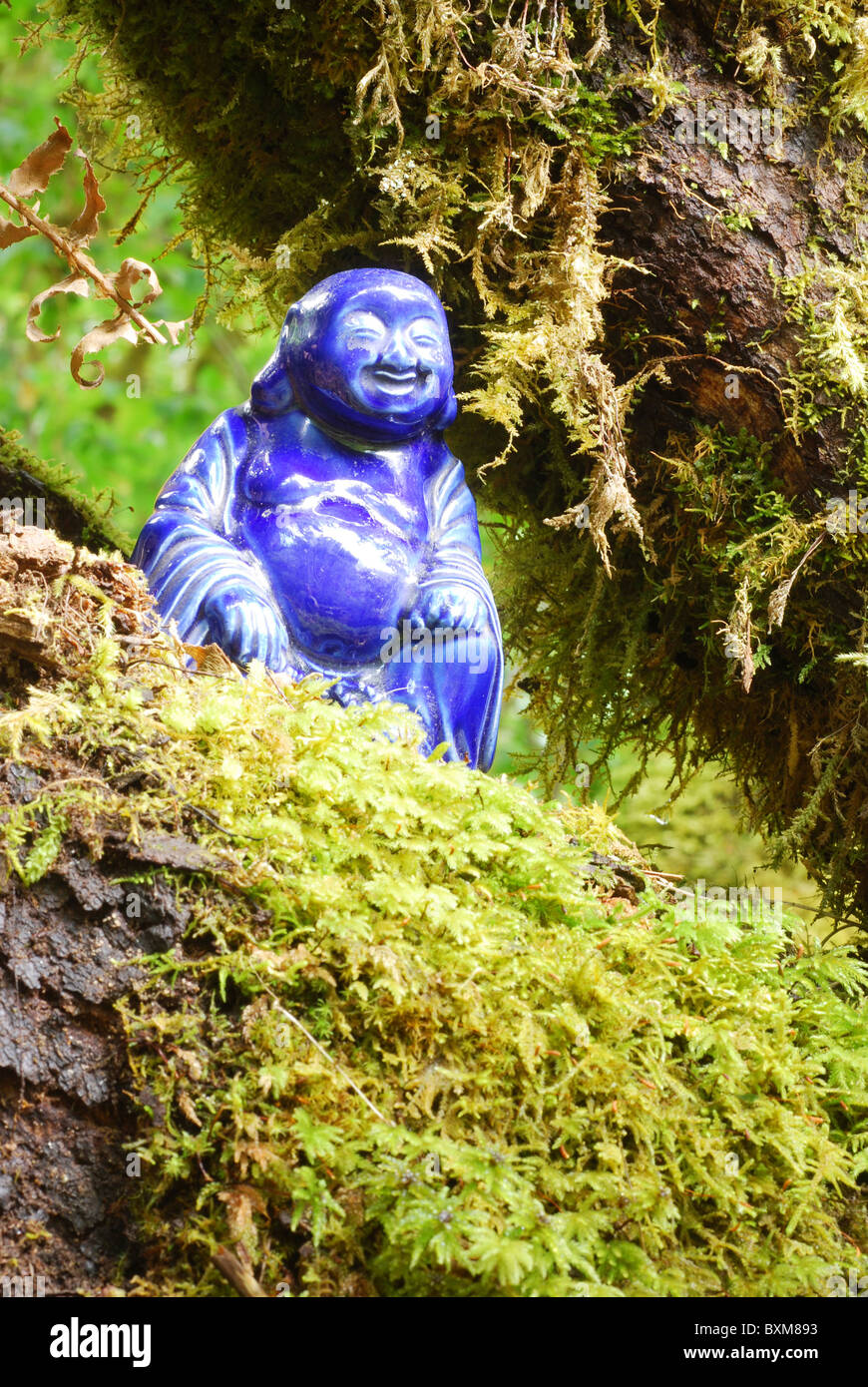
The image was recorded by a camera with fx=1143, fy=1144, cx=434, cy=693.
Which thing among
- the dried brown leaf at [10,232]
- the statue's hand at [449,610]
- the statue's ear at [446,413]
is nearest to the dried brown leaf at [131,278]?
the dried brown leaf at [10,232]

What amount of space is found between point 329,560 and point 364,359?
498 millimetres

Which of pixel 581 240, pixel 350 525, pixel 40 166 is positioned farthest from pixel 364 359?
pixel 40 166

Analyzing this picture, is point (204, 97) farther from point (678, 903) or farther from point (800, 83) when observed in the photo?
point (678, 903)

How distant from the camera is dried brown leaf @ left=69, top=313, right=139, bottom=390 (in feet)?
8.69

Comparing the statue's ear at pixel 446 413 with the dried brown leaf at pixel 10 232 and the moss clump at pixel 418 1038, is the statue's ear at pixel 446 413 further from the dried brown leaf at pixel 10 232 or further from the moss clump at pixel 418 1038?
the moss clump at pixel 418 1038

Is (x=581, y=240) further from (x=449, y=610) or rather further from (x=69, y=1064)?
(x=69, y=1064)

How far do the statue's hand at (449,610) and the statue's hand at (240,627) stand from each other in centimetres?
38

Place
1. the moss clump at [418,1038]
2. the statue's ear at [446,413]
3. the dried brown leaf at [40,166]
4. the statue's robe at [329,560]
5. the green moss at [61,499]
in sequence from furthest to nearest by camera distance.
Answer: the green moss at [61,499]
the statue's ear at [446,413]
the statue's robe at [329,560]
the dried brown leaf at [40,166]
the moss clump at [418,1038]

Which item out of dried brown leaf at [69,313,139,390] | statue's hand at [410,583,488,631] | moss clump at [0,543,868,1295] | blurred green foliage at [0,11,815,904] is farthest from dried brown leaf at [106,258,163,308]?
blurred green foliage at [0,11,815,904]

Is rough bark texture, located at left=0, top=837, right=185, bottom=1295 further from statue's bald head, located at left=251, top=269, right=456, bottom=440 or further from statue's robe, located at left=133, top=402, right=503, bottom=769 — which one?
statue's bald head, located at left=251, top=269, right=456, bottom=440

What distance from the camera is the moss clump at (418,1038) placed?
4.47 feet

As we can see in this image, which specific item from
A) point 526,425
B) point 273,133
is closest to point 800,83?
point 526,425

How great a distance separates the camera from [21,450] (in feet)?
10.9

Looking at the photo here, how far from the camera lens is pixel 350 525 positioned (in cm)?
268
